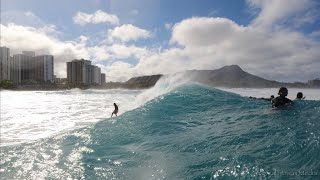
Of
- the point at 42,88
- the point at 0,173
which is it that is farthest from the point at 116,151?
the point at 42,88

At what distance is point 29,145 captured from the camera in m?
12.5

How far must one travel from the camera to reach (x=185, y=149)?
9.33 meters

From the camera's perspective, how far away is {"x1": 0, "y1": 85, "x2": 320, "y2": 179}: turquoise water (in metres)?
6.97

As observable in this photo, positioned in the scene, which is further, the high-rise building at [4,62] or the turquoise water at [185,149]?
the high-rise building at [4,62]

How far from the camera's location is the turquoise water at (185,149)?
697 centimetres

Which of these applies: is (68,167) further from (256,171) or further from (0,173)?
(256,171)

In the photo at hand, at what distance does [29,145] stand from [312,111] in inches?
425

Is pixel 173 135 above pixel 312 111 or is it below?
below

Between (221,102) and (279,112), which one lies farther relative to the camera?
(221,102)

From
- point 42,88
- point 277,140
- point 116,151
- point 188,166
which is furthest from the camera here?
point 42,88

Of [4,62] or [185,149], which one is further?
[4,62]

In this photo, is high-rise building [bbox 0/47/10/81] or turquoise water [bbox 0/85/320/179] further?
high-rise building [bbox 0/47/10/81]

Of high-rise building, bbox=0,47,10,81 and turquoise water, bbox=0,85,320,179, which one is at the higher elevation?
high-rise building, bbox=0,47,10,81

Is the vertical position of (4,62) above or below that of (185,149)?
above
